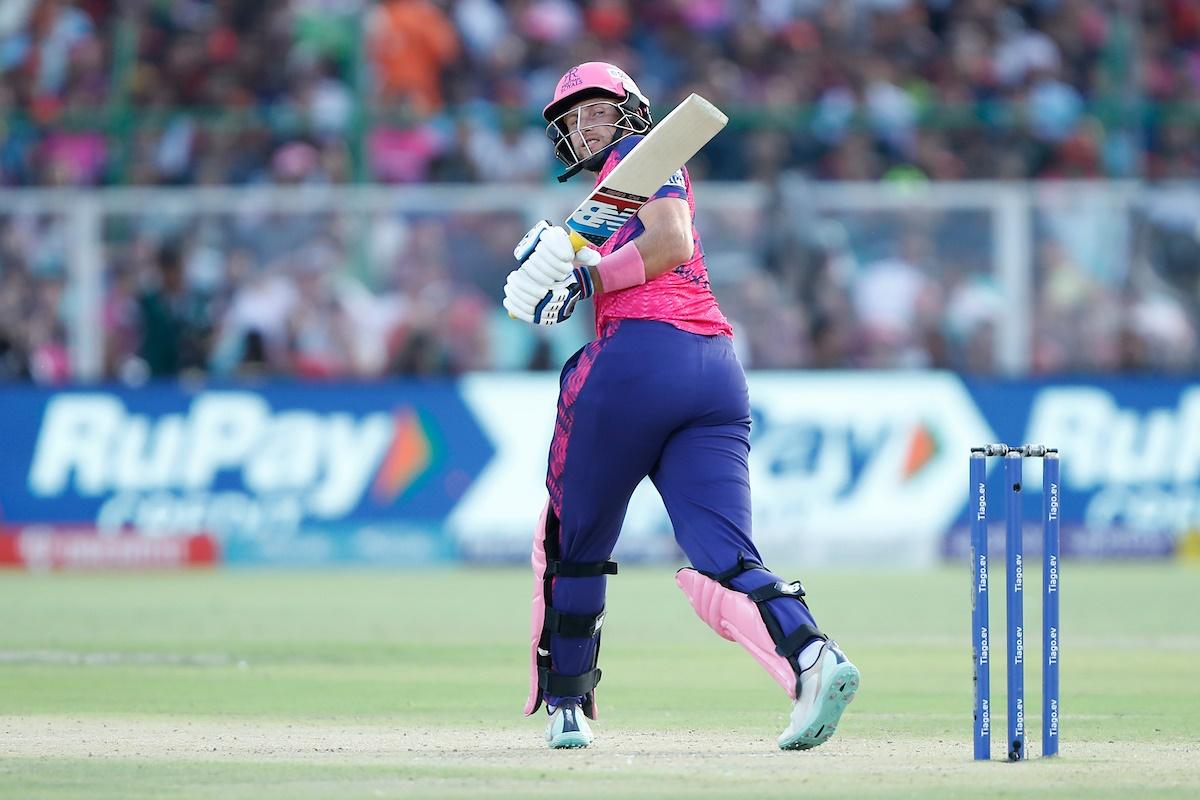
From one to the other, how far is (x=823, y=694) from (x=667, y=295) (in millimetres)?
1444

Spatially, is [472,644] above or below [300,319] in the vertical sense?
below

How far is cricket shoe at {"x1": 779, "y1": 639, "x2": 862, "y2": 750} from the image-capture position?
6.24 metres

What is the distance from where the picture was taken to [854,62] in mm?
19891

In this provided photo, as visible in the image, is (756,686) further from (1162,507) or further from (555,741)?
(1162,507)

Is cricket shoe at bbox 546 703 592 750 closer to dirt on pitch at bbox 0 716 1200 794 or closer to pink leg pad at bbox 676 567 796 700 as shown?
dirt on pitch at bbox 0 716 1200 794

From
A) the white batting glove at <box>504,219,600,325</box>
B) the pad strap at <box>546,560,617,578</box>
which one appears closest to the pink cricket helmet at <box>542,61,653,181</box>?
the white batting glove at <box>504,219,600,325</box>

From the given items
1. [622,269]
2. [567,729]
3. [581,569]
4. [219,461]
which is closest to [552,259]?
[622,269]

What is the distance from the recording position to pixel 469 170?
17.7 meters

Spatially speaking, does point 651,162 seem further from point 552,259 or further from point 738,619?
point 738,619

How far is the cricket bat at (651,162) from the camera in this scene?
21.6 feet

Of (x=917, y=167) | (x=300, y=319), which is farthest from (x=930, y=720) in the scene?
(x=917, y=167)

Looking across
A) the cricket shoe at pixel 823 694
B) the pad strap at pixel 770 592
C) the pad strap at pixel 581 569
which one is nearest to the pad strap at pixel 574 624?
the pad strap at pixel 581 569

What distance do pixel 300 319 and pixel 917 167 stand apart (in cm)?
572

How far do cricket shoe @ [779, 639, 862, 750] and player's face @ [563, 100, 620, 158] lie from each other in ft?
6.28
